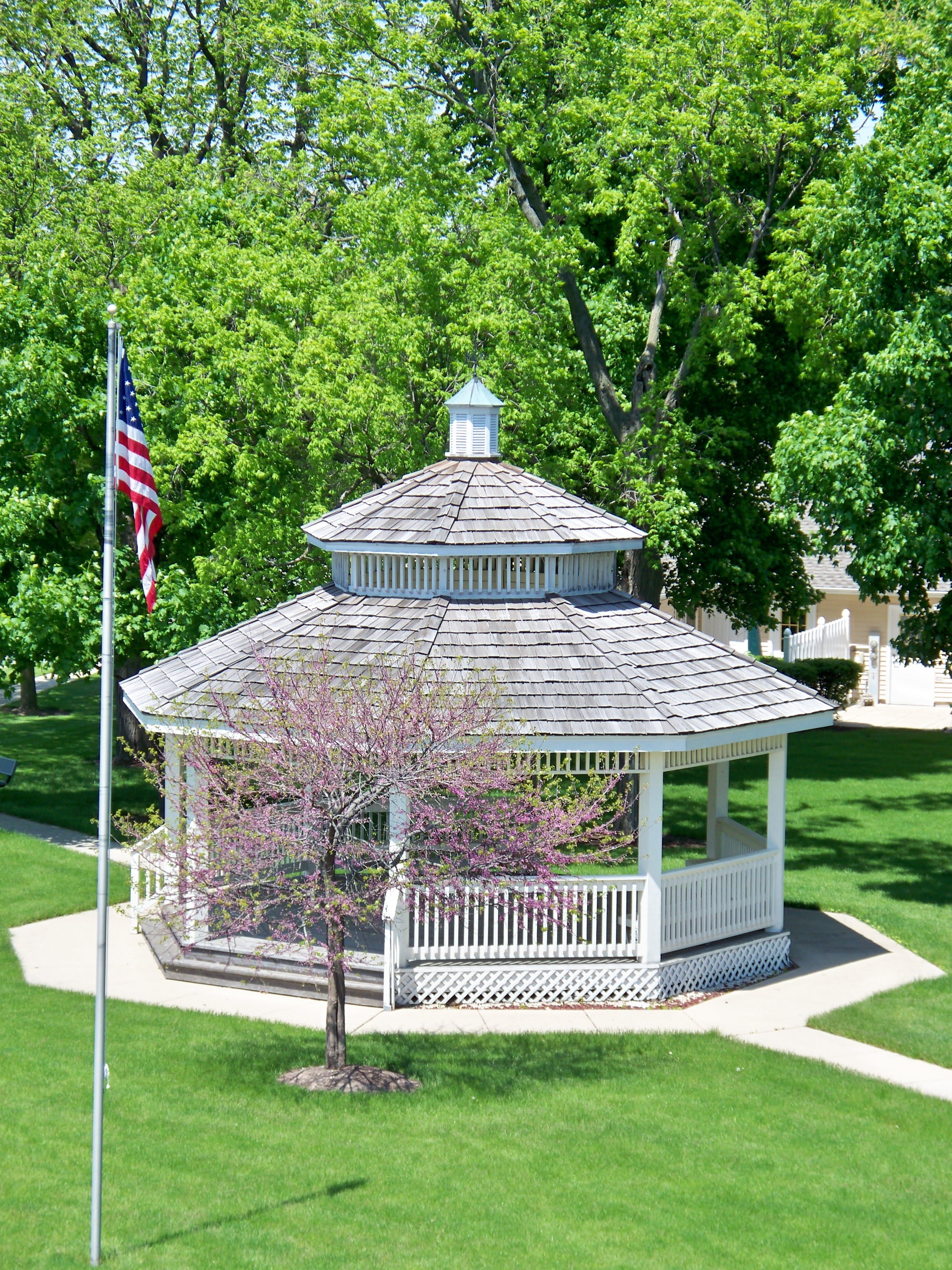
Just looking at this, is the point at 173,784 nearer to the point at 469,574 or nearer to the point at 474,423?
the point at 469,574

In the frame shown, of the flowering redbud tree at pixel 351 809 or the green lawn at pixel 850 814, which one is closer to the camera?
the flowering redbud tree at pixel 351 809

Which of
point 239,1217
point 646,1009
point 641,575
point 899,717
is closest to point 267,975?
point 646,1009

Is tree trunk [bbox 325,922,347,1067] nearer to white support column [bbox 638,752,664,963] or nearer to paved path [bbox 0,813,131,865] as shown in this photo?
white support column [bbox 638,752,664,963]

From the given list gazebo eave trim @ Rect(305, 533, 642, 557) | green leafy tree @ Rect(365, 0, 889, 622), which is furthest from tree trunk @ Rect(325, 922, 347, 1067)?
green leafy tree @ Rect(365, 0, 889, 622)

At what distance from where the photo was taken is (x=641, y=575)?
26.2 meters

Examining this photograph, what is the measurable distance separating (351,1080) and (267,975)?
3.45m

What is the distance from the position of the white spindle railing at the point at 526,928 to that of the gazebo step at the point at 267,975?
59cm

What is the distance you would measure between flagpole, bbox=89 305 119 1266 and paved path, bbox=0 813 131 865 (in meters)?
12.8

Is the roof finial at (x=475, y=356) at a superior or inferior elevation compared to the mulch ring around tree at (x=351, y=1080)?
superior

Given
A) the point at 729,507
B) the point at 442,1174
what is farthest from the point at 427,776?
the point at 729,507

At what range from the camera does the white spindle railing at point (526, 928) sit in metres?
15.6

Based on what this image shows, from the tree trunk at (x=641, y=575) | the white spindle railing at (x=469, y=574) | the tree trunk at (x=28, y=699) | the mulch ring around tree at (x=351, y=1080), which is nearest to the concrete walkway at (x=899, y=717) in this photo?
the tree trunk at (x=641, y=575)

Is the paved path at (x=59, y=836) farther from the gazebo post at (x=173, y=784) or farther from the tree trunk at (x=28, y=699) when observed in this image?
the tree trunk at (x=28, y=699)

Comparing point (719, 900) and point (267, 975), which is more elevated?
point (719, 900)
